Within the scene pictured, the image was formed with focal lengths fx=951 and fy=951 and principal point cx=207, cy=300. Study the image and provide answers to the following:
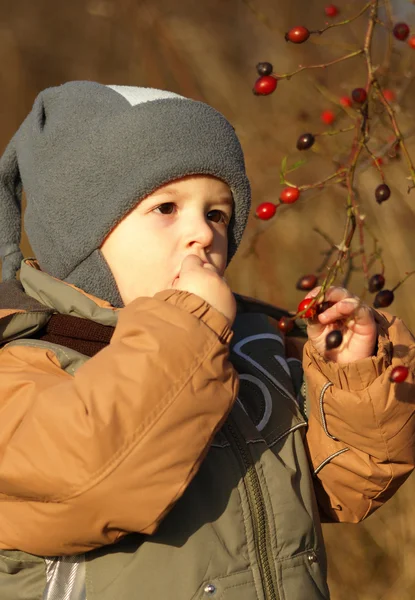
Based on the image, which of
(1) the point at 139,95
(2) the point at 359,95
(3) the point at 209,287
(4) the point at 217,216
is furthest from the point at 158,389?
(1) the point at 139,95

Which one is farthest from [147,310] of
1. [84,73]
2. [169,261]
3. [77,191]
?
[84,73]

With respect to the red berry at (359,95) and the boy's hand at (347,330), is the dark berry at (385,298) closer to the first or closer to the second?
the boy's hand at (347,330)

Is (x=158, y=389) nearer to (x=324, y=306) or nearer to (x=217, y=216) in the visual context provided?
(x=324, y=306)

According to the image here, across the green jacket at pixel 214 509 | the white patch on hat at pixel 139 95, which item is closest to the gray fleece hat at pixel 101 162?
the white patch on hat at pixel 139 95

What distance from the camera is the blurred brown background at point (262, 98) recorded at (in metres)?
3.71

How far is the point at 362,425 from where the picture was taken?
1.94m

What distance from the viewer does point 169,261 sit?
1.94 meters

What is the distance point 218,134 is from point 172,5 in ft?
9.35

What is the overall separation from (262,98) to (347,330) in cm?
281

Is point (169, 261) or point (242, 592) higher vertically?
point (169, 261)

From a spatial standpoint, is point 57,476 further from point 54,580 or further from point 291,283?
point 291,283

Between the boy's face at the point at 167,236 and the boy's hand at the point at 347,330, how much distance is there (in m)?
0.26

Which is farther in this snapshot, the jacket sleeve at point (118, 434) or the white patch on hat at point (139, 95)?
the white patch on hat at point (139, 95)

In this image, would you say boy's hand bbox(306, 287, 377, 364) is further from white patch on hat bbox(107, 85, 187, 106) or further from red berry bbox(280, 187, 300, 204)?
white patch on hat bbox(107, 85, 187, 106)
